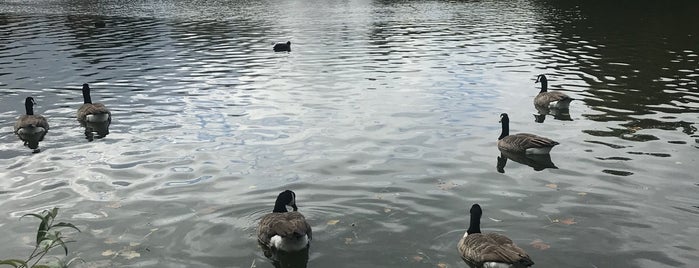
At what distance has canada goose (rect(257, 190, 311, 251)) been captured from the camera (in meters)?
11.1

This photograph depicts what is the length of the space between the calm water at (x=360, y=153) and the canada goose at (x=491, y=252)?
0.30 meters

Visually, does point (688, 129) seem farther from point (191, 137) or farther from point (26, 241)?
point (26, 241)

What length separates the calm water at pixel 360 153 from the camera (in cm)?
1227

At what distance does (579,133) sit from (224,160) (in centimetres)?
1097

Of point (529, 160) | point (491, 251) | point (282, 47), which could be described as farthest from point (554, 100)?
point (282, 47)

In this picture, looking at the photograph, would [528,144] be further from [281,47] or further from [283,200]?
[281,47]

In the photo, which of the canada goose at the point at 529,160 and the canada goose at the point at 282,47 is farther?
the canada goose at the point at 282,47

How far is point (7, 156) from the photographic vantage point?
18594 millimetres

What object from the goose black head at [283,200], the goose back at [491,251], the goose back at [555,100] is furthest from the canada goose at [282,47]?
the goose back at [491,251]

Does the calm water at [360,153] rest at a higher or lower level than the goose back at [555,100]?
lower

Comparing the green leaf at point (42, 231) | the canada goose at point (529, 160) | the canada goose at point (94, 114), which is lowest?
the canada goose at point (529, 160)

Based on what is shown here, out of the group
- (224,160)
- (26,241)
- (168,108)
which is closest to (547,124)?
(224,160)

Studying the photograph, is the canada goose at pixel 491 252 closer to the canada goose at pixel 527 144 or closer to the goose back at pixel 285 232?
the goose back at pixel 285 232

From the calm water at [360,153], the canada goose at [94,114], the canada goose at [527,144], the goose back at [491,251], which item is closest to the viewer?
the goose back at [491,251]
